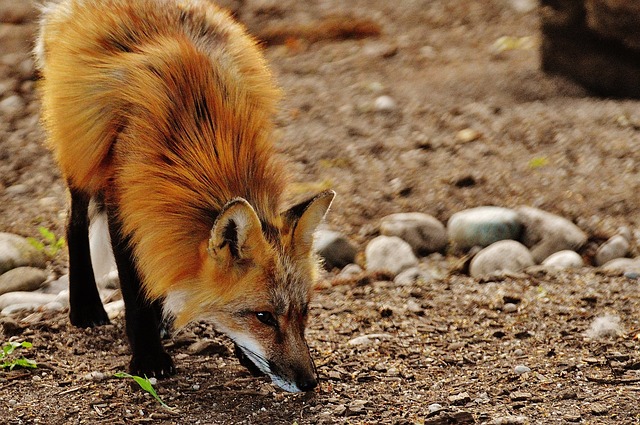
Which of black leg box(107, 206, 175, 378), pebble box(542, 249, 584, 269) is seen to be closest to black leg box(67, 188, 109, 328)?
black leg box(107, 206, 175, 378)

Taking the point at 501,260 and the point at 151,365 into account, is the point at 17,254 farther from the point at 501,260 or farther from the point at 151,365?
the point at 501,260

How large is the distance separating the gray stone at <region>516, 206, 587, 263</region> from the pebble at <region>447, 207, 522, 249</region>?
10 centimetres

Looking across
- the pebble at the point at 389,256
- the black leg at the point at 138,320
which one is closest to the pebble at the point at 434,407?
the black leg at the point at 138,320

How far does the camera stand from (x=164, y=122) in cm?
497

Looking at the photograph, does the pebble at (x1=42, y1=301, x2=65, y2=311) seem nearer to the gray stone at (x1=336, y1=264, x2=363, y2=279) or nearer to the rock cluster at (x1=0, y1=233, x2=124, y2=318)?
the rock cluster at (x1=0, y1=233, x2=124, y2=318)

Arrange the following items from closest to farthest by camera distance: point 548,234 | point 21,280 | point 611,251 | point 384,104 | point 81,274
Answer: point 81,274 → point 21,280 → point 611,251 → point 548,234 → point 384,104

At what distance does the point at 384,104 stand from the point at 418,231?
2.54 metres

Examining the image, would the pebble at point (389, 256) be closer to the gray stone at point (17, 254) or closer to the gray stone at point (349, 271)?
the gray stone at point (349, 271)

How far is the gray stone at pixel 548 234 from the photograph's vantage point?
740 cm

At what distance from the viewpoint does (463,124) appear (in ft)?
30.7

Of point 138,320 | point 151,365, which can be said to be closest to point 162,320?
point 138,320

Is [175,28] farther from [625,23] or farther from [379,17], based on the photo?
[379,17]

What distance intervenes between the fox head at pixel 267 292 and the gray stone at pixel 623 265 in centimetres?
297

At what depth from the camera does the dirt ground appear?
4918 mm
